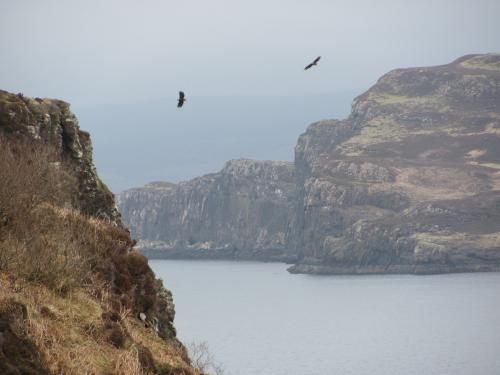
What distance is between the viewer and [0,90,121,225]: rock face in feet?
181

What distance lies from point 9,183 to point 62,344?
11169mm

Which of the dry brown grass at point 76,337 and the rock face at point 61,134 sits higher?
the rock face at point 61,134

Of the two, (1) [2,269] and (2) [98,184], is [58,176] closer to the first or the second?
(2) [98,184]

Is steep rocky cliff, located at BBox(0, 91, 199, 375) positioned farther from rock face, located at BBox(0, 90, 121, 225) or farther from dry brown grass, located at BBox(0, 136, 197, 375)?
rock face, located at BBox(0, 90, 121, 225)

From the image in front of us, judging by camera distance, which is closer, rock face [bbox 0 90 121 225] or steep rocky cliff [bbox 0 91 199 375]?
steep rocky cliff [bbox 0 91 199 375]

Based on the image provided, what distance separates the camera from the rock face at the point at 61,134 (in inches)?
2175

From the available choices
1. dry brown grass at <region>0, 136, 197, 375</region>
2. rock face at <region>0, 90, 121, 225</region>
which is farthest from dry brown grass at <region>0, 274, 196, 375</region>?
rock face at <region>0, 90, 121, 225</region>

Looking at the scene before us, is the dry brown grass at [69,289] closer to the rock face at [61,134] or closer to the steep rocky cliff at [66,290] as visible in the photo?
the steep rocky cliff at [66,290]

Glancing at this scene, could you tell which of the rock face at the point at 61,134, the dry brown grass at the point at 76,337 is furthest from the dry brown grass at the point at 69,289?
A: the rock face at the point at 61,134

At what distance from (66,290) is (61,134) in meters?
30.5

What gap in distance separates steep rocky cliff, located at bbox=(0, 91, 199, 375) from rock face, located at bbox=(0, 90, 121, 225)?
12.3ft

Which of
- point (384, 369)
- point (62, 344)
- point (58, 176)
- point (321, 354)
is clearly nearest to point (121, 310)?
point (62, 344)

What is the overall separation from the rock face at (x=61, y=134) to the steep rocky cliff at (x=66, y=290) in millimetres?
3758

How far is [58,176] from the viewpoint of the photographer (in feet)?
156
